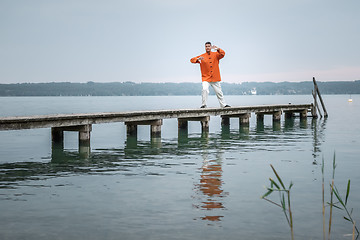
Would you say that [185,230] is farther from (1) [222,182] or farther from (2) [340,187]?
(2) [340,187]

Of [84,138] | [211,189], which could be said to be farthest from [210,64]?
[211,189]

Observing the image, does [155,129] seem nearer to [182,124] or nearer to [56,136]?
[182,124]

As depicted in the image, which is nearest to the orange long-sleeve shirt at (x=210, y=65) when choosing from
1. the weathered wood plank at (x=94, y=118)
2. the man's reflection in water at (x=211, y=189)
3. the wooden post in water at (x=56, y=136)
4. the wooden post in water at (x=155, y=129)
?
the weathered wood plank at (x=94, y=118)

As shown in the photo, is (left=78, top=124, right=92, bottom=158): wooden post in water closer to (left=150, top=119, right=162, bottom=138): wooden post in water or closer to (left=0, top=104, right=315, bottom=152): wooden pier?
(left=0, top=104, right=315, bottom=152): wooden pier

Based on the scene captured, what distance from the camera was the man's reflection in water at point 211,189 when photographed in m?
7.49

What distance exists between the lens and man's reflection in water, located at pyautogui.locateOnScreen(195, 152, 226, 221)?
7488mm

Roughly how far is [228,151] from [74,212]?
8.54m

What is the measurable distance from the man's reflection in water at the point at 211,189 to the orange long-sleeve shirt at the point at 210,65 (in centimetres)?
716

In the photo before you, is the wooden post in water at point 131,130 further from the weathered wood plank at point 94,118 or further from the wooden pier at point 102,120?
the weathered wood plank at point 94,118

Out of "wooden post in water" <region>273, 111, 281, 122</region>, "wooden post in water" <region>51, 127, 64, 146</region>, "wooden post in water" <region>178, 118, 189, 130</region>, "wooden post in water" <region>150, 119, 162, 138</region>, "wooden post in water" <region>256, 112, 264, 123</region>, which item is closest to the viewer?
"wooden post in water" <region>51, 127, 64, 146</region>

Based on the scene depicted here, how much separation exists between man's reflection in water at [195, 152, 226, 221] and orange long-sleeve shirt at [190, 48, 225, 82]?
7.16 m

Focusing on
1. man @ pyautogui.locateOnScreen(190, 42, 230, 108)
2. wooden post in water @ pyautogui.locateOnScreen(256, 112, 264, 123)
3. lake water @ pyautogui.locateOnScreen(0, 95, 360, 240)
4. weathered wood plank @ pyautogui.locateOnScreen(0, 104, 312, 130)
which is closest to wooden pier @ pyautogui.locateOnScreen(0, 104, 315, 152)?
weathered wood plank @ pyautogui.locateOnScreen(0, 104, 312, 130)

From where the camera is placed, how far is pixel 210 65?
1966cm

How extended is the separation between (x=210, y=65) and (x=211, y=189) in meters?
11.0
